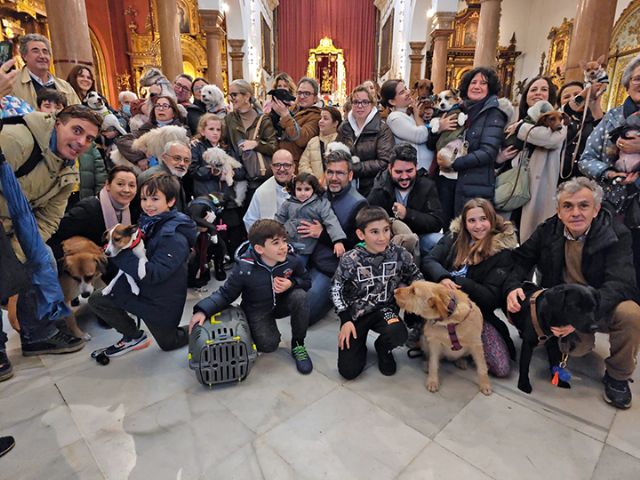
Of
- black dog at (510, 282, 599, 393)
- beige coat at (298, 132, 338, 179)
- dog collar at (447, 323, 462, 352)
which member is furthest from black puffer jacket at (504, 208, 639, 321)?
beige coat at (298, 132, 338, 179)

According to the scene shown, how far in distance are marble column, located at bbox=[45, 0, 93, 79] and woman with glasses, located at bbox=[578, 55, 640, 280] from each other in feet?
17.7

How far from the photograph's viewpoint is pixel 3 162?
187cm

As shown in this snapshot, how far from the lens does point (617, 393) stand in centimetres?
205

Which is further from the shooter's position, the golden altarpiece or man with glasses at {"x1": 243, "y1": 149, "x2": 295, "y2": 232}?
the golden altarpiece

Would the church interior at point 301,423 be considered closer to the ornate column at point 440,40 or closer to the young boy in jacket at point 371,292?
the young boy in jacket at point 371,292

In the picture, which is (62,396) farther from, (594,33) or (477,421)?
(594,33)

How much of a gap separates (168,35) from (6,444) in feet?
26.0

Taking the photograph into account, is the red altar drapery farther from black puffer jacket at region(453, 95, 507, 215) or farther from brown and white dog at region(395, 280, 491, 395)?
brown and white dog at region(395, 280, 491, 395)

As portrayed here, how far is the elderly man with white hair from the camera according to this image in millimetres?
3248

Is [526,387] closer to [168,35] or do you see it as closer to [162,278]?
[162,278]

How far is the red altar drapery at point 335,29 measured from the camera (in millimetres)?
21688

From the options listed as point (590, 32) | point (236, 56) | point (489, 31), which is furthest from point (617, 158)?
point (236, 56)

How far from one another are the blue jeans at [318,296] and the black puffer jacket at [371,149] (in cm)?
104

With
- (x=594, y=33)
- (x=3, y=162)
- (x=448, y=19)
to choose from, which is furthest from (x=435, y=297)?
(x=448, y=19)
